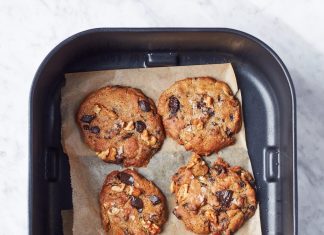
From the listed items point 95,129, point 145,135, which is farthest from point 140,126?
point 95,129

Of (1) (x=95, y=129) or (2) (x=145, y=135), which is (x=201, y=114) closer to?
(2) (x=145, y=135)

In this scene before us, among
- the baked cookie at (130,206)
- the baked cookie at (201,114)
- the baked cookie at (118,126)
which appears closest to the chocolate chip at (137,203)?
the baked cookie at (130,206)

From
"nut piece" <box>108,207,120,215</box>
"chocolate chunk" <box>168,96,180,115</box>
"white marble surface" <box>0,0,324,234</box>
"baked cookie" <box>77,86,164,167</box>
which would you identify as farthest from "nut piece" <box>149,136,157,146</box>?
"white marble surface" <box>0,0,324,234</box>

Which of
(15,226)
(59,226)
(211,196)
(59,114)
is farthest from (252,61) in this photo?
(15,226)

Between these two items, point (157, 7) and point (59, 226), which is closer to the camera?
point (59, 226)

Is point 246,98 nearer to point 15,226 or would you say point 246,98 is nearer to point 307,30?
point 307,30

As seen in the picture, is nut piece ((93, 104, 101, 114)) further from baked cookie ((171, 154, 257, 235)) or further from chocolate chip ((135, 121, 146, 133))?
baked cookie ((171, 154, 257, 235))
